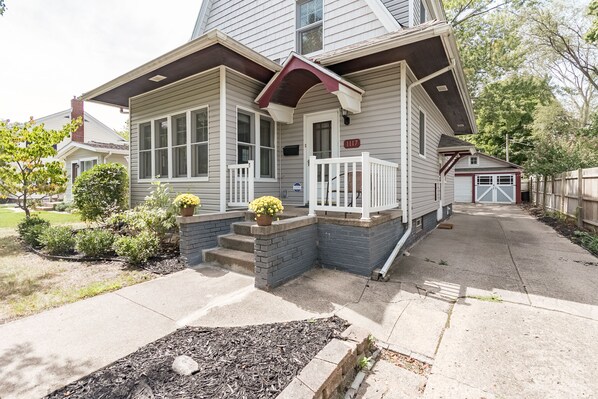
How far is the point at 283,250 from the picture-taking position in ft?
12.9

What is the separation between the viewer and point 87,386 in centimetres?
196

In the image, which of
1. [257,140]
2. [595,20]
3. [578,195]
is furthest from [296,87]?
[595,20]

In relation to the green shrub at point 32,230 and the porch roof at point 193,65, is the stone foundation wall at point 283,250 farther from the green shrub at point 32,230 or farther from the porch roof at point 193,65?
the green shrub at point 32,230

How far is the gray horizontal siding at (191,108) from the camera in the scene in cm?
588

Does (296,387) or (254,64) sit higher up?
(254,64)

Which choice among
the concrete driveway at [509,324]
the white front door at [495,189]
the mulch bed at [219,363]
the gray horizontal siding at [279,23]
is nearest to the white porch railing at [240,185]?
the concrete driveway at [509,324]

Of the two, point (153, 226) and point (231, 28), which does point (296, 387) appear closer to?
point (153, 226)

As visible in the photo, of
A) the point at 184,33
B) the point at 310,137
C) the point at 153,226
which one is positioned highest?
the point at 184,33

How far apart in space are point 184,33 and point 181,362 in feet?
40.2

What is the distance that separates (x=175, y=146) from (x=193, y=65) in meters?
1.99

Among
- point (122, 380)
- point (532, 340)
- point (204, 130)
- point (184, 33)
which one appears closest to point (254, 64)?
point (204, 130)

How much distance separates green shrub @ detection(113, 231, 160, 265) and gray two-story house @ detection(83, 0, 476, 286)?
4.55 ft

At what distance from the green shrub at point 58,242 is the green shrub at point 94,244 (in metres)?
Answer: 0.48

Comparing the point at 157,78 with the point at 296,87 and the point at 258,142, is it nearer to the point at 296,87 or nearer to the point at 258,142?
the point at 258,142
